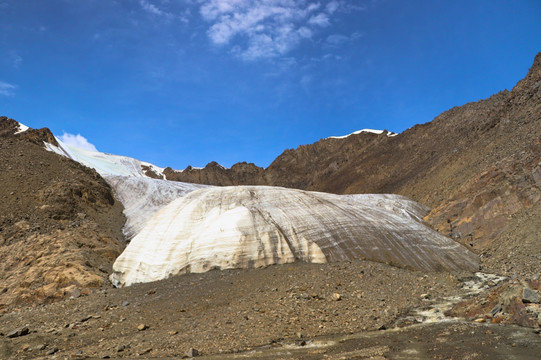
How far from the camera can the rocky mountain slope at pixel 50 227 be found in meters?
16.4

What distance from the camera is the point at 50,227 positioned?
809 inches

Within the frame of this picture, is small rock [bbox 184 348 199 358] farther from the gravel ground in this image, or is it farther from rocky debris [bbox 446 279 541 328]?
rocky debris [bbox 446 279 541 328]

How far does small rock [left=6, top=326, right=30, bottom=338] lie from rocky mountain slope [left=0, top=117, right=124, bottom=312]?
4549mm

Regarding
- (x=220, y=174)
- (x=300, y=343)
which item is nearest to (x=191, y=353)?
(x=300, y=343)

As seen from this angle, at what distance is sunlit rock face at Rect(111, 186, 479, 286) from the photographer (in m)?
15.0

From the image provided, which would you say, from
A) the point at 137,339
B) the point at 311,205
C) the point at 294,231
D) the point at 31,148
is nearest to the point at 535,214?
the point at 311,205

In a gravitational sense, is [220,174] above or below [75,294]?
above

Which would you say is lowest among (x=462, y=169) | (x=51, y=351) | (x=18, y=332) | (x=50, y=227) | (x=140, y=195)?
(x=51, y=351)

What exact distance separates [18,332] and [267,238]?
27.0 ft

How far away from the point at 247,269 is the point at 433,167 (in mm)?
35819

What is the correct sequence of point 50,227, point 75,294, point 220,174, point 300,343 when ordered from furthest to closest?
point 220,174 → point 50,227 → point 75,294 → point 300,343

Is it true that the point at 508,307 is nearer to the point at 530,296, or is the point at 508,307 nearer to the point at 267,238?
the point at 530,296

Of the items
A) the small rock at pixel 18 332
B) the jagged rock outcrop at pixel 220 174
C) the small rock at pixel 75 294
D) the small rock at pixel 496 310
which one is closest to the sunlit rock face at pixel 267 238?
the small rock at pixel 75 294

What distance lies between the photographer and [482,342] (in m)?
7.87
